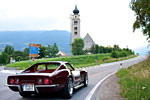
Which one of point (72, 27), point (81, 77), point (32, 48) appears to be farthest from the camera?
point (72, 27)

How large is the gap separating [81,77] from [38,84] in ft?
11.2

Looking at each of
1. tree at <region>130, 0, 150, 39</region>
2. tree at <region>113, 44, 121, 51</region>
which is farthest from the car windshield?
tree at <region>113, 44, 121, 51</region>

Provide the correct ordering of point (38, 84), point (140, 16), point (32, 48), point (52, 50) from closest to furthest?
point (38, 84) < point (140, 16) < point (32, 48) < point (52, 50)

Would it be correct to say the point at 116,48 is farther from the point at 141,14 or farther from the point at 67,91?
the point at 67,91

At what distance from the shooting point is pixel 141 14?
17.6m

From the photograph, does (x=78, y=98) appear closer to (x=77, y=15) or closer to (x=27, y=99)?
(x=27, y=99)

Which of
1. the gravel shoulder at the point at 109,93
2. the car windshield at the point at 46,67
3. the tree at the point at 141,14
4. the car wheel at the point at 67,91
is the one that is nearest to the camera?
the car wheel at the point at 67,91

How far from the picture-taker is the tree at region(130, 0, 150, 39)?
16611mm

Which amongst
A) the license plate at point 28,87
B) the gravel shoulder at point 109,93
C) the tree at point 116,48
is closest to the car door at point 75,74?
the gravel shoulder at point 109,93

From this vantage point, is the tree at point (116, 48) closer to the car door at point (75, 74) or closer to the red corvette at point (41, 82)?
the car door at point (75, 74)

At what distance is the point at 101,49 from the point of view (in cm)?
10881

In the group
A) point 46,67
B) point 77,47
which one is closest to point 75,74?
point 46,67

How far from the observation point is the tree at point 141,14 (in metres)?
16.6

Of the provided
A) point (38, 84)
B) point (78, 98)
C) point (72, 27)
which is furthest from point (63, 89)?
point (72, 27)
